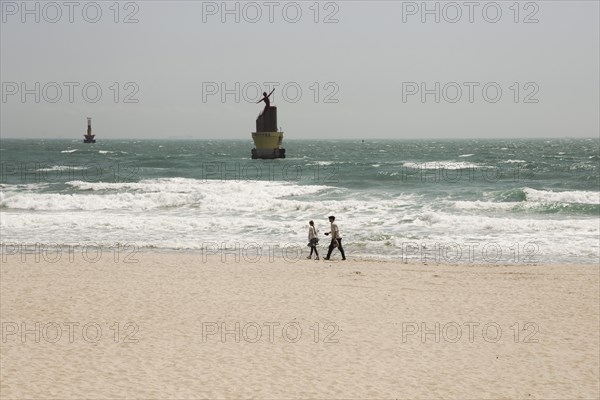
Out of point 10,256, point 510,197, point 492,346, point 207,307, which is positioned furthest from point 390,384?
point 510,197

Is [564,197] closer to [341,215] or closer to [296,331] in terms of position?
[341,215]

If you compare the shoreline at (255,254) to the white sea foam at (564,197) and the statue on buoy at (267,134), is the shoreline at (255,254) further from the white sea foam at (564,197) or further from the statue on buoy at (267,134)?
the statue on buoy at (267,134)

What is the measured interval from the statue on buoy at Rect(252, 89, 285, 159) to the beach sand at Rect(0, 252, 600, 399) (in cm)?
4764

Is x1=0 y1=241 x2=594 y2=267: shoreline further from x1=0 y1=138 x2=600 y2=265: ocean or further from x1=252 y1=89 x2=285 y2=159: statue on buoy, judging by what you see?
x1=252 y1=89 x2=285 y2=159: statue on buoy

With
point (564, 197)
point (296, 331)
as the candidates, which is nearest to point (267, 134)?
point (564, 197)

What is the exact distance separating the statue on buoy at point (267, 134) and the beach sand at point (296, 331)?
47642mm

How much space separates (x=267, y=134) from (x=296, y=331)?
54862 mm

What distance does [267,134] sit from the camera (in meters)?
65.0

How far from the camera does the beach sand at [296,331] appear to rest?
876 centimetres

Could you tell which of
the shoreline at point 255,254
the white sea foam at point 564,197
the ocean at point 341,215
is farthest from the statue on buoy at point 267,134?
the shoreline at point 255,254

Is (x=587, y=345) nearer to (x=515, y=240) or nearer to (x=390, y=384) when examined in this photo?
(x=390, y=384)

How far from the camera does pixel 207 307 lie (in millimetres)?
12766

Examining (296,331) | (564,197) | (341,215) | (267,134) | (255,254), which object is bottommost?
(296,331)

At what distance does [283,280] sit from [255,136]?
51620mm
